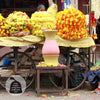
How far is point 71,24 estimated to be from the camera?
232 inches

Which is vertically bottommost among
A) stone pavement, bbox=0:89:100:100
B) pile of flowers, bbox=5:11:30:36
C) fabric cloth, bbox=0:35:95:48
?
stone pavement, bbox=0:89:100:100

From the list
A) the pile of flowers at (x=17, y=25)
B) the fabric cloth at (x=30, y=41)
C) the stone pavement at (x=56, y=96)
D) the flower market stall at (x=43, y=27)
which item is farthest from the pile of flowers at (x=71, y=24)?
the stone pavement at (x=56, y=96)

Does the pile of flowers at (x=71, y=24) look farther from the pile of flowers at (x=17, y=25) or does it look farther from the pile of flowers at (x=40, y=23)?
the pile of flowers at (x=17, y=25)

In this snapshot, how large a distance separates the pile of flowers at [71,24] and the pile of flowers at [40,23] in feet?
0.68

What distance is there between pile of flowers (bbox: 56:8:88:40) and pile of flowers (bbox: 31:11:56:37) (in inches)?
8.2

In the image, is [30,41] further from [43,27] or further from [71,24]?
[71,24]

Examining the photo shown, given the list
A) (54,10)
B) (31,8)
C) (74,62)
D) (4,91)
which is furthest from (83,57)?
(31,8)

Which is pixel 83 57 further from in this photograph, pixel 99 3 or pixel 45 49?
pixel 99 3

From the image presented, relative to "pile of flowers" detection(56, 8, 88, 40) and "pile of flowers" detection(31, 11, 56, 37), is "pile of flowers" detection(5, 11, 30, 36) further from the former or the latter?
"pile of flowers" detection(56, 8, 88, 40)

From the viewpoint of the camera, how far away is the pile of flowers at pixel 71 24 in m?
5.91

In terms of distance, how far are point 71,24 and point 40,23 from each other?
73cm

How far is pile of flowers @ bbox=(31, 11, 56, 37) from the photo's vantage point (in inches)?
239

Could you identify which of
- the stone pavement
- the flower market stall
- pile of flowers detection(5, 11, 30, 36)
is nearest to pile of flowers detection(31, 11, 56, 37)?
the flower market stall

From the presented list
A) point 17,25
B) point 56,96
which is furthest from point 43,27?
point 56,96
